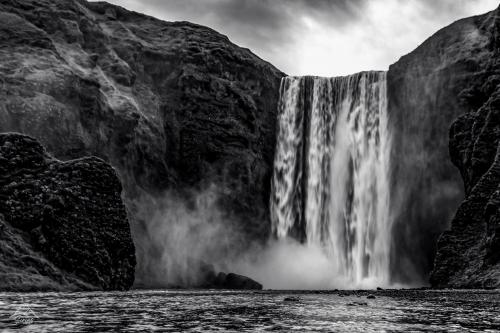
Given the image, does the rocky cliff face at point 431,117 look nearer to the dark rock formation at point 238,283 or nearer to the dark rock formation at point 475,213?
the dark rock formation at point 475,213

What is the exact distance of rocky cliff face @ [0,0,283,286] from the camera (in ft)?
147

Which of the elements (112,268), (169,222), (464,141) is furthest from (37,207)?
(464,141)

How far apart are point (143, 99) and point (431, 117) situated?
90.2ft

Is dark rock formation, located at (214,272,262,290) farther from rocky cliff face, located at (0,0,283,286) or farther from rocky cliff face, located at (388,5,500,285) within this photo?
rocky cliff face, located at (388,5,500,285)

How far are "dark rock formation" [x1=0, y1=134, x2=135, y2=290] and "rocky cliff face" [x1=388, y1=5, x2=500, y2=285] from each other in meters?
26.0

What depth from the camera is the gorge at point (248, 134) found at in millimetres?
45997

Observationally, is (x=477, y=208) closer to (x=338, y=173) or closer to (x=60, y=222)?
(x=338, y=173)

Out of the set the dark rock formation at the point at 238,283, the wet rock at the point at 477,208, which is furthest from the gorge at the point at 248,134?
the dark rock formation at the point at 238,283

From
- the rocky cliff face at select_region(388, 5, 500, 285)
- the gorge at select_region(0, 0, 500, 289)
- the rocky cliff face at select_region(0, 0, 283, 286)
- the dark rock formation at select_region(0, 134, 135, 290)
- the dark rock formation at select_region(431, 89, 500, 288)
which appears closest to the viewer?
the dark rock formation at select_region(0, 134, 135, 290)

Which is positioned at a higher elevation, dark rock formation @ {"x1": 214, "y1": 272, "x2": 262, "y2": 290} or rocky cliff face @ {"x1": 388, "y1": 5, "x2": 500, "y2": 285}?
rocky cliff face @ {"x1": 388, "y1": 5, "x2": 500, "y2": 285}

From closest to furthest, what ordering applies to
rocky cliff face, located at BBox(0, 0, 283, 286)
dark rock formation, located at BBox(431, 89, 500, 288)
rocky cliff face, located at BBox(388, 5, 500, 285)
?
dark rock formation, located at BBox(431, 89, 500, 288)
rocky cliff face, located at BBox(0, 0, 283, 286)
rocky cliff face, located at BBox(388, 5, 500, 285)

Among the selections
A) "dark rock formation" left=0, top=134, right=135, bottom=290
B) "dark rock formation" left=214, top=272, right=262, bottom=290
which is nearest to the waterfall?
"dark rock formation" left=214, top=272, right=262, bottom=290

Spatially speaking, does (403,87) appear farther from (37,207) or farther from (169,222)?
(37,207)

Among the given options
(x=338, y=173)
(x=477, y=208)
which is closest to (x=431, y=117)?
(x=338, y=173)
